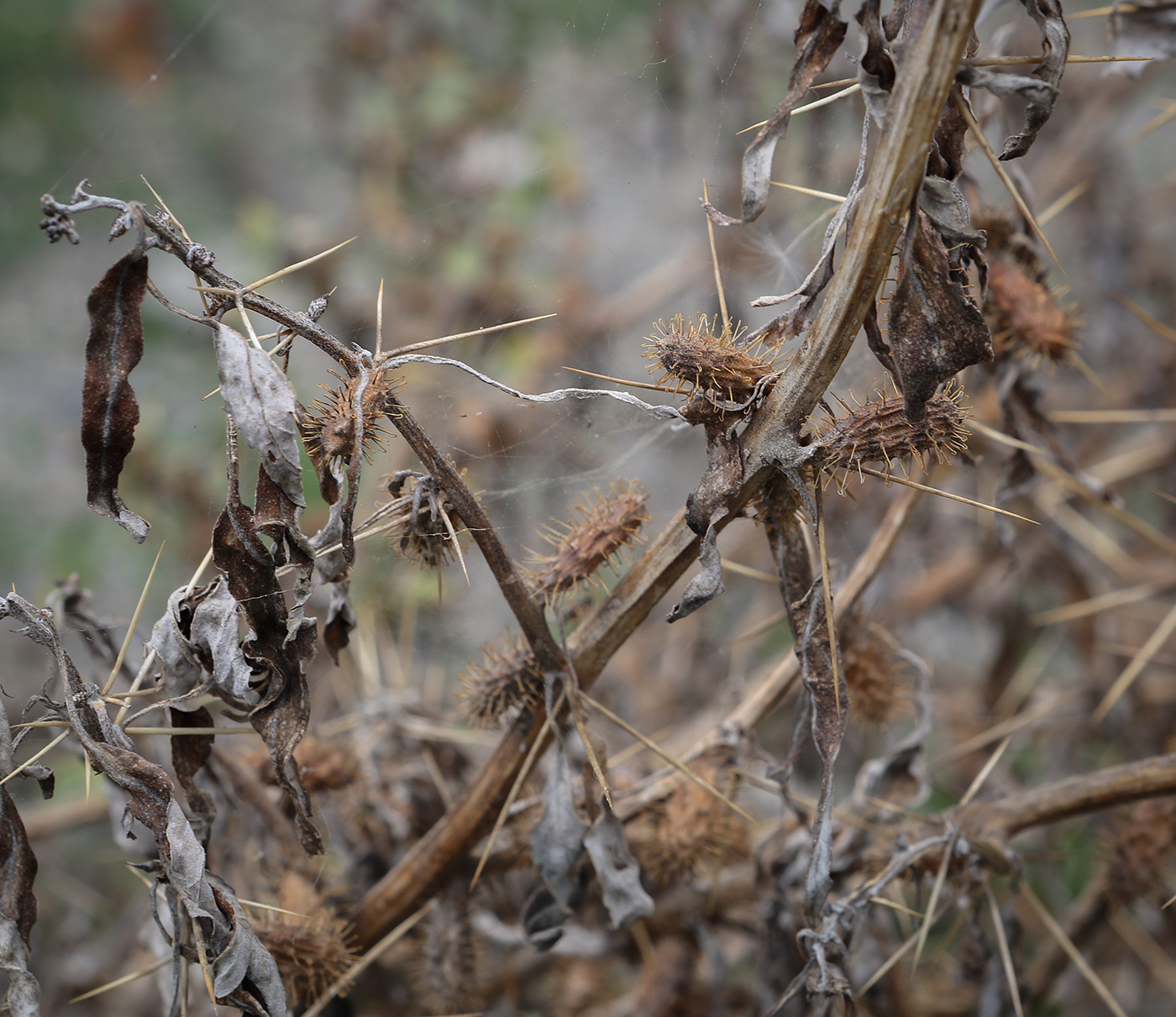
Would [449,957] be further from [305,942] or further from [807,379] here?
[807,379]

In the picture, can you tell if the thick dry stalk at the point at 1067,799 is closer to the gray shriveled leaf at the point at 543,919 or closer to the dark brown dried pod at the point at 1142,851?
the dark brown dried pod at the point at 1142,851

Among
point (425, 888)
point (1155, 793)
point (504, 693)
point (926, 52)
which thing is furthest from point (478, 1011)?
point (926, 52)

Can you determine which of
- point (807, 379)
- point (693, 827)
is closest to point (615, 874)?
point (693, 827)

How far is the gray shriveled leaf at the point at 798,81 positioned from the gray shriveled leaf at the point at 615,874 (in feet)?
2.19

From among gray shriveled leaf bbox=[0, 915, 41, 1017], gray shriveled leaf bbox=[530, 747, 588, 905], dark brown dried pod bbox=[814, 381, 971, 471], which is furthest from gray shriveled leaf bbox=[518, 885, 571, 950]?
dark brown dried pod bbox=[814, 381, 971, 471]

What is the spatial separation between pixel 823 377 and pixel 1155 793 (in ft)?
2.43

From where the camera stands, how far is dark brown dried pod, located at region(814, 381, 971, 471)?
74cm

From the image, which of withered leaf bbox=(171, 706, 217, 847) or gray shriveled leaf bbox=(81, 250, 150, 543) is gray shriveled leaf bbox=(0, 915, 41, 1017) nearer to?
withered leaf bbox=(171, 706, 217, 847)

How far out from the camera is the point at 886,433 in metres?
0.74

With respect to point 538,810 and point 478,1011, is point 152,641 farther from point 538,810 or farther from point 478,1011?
point 478,1011

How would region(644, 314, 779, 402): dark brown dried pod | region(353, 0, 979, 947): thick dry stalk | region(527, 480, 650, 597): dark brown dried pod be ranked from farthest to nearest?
region(527, 480, 650, 597): dark brown dried pod → region(644, 314, 779, 402): dark brown dried pod → region(353, 0, 979, 947): thick dry stalk

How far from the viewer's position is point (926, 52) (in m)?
0.63

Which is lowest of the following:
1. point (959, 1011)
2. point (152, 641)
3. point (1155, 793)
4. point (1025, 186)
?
point (959, 1011)

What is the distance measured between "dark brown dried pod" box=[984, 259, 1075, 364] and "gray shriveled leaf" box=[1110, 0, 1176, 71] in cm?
37
